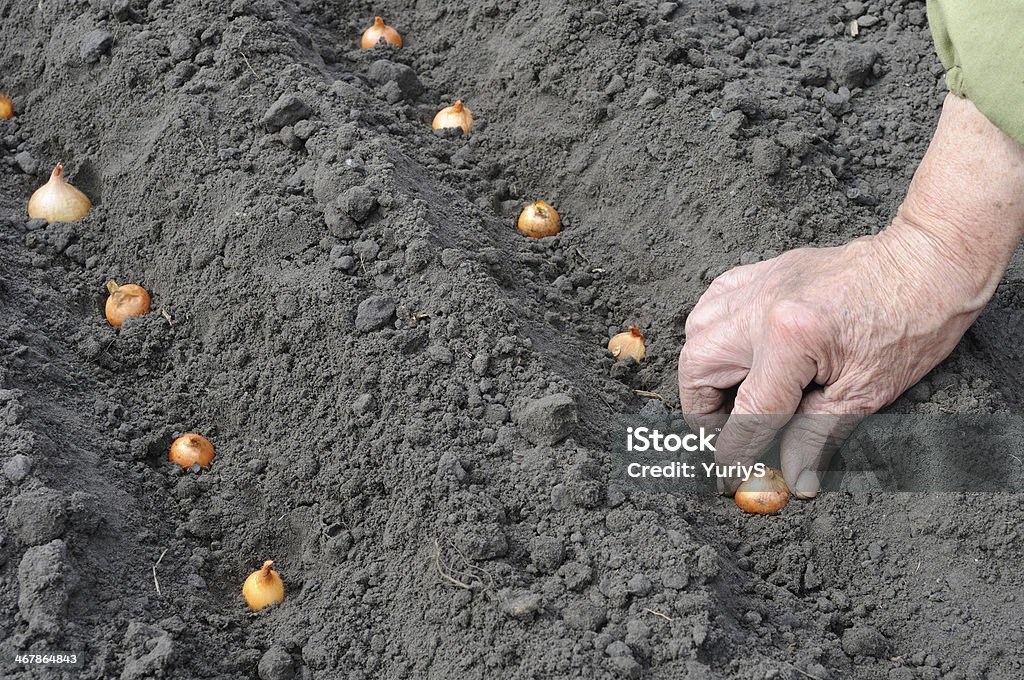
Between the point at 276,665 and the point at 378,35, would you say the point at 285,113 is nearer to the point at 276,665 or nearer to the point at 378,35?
the point at 378,35

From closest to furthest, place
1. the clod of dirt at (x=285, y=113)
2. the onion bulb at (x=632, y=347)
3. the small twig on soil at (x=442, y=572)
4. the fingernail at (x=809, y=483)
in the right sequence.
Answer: the small twig on soil at (x=442, y=572) < the fingernail at (x=809, y=483) < the onion bulb at (x=632, y=347) < the clod of dirt at (x=285, y=113)

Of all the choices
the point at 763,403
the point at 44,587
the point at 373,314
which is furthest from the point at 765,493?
the point at 44,587

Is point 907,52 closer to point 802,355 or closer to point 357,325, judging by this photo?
point 802,355

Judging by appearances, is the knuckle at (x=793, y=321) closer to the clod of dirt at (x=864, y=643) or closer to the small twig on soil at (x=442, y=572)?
the clod of dirt at (x=864, y=643)

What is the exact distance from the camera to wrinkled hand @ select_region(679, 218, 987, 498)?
2.59 m

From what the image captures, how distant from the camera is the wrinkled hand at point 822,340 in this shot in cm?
259

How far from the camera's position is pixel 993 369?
2900 mm

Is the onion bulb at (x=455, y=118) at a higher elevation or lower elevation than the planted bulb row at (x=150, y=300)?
higher

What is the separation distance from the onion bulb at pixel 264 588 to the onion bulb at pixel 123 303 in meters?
1.04

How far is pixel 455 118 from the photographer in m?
3.84

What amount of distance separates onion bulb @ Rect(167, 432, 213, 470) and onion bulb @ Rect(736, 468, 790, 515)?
140 centimetres

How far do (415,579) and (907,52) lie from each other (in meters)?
2.69

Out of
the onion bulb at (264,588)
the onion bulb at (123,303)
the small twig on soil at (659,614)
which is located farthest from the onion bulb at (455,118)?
the small twig on soil at (659,614)

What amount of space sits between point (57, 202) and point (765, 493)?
238 centimetres
